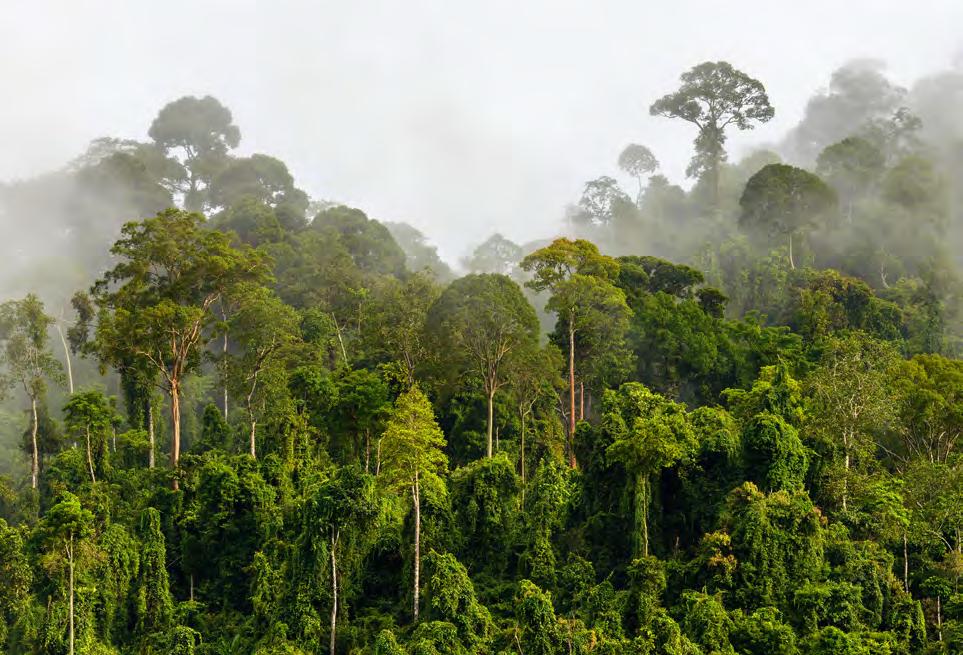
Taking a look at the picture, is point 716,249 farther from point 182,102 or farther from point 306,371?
point 182,102

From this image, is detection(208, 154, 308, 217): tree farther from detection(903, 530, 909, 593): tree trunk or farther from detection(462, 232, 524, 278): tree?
detection(903, 530, 909, 593): tree trunk

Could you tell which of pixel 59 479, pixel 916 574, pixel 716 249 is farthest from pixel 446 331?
pixel 716 249

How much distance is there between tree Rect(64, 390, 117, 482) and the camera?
4110 cm

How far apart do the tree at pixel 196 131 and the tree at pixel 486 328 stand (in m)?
56.6

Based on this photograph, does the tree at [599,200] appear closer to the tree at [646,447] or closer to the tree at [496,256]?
the tree at [496,256]

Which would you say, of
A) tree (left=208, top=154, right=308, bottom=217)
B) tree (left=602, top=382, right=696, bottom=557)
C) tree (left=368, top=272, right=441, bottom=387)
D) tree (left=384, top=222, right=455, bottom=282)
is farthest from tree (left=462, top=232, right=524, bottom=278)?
tree (left=602, top=382, right=696, bottom=557)

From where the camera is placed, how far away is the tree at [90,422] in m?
41.1

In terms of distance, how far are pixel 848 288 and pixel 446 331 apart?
1040 inches

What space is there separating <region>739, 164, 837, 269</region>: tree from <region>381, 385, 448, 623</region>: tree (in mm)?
40044

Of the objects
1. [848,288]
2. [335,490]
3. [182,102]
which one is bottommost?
[335,490]

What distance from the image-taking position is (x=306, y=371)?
4369 cm

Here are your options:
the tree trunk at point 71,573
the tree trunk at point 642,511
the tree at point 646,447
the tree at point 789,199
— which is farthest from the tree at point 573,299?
the tree at point 789,199

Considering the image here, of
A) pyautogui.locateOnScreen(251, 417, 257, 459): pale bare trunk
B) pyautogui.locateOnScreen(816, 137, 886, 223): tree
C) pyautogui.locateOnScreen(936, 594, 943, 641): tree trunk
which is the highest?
pyautogui.locateOnScreen(816, 137, 886, 223): tree

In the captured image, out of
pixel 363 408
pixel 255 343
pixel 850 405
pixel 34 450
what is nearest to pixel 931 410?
pixel 850 405
